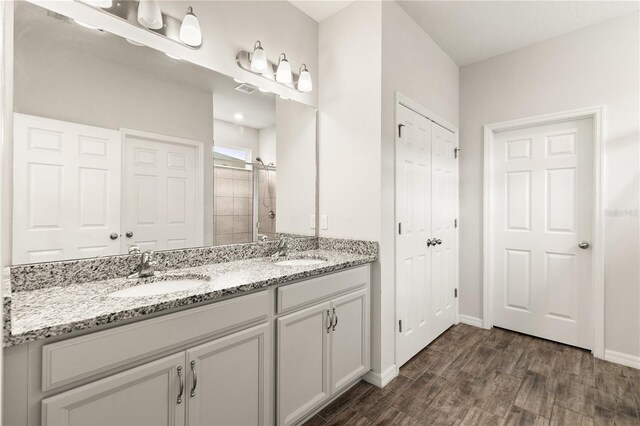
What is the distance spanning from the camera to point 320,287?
173 cm

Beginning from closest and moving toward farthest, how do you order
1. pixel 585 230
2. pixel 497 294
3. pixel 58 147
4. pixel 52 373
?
pixel 52 373 < pixel 58 147 < pixel 585 230 < pixel 497 294

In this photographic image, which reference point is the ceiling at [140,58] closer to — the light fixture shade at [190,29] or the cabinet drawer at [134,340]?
Answer: the light fixture shade at [190,29]

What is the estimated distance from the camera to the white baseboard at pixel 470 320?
3105 mm

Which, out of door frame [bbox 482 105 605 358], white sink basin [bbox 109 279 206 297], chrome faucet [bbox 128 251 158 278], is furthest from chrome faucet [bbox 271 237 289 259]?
door frame [bbox 482 105 605 358]

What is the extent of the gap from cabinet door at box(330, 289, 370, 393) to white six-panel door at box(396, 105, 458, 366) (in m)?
0.36

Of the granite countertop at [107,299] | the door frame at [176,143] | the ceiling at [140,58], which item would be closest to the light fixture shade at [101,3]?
the ceiling at [140,58]

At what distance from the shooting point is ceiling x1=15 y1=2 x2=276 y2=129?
1262mm

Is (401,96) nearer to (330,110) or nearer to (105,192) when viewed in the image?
(330,110)

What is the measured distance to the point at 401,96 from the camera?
2.29 metres

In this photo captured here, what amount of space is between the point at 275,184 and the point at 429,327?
186 cm

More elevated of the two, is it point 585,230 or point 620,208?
point 620,208

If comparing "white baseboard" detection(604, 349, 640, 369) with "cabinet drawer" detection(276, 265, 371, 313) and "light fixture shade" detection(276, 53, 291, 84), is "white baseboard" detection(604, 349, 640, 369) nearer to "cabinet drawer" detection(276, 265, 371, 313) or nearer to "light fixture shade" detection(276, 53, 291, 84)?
"cabinet drawer" detection(276, 265, 371, 313)

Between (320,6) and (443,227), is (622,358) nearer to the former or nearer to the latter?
(443,227)

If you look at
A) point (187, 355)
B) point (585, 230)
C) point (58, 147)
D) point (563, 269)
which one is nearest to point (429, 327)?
point (563, 269)
